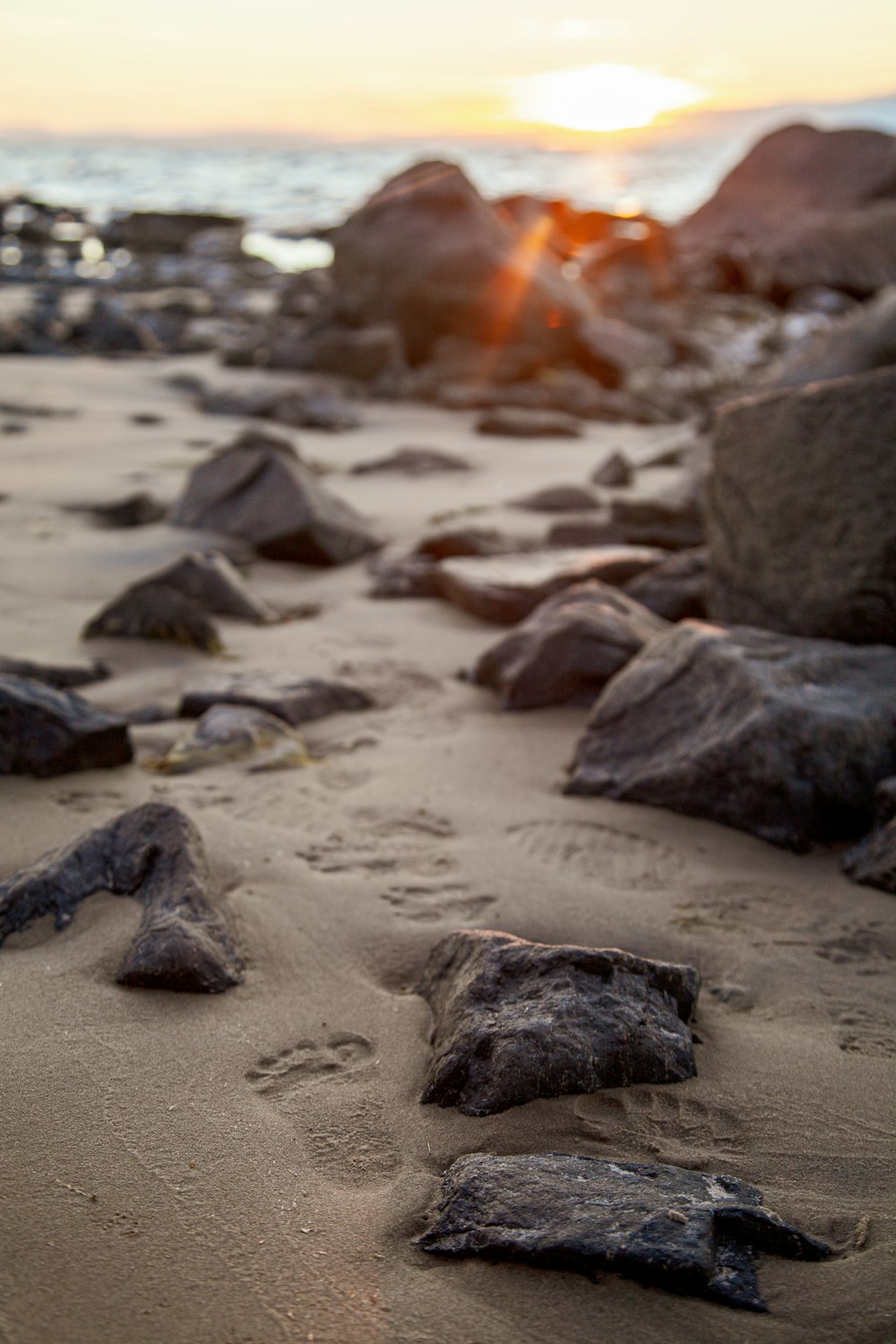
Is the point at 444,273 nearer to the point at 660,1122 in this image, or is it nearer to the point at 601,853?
the point at 601,853

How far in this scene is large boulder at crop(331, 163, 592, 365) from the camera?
1030 cm

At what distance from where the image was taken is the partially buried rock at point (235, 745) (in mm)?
3201

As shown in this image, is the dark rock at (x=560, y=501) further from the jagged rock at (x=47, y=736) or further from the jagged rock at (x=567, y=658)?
the jagged rock at (x=47, y=736)

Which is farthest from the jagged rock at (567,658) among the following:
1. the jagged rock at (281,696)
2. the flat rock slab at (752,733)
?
the jagged rock at (281,696)

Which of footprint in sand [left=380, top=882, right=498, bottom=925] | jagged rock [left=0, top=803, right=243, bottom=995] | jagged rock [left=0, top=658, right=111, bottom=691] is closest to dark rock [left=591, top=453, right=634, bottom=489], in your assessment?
jagged rock [left=0, top=658, right=111, bottom=691]

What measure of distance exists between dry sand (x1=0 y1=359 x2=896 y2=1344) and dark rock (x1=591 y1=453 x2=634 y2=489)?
11.6 ft

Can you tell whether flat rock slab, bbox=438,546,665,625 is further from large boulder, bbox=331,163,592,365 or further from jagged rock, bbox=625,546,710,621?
large boulder, bbox=331,163,592,365

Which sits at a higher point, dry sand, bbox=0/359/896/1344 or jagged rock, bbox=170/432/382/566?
jagged rock, bbox=170/432/382/566

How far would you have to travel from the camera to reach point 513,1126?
1.83 meters

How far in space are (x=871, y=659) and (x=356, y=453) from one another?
197 inches

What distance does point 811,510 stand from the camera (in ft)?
11.6

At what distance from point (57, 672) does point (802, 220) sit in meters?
20.4

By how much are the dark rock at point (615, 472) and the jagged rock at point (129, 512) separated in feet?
8.53

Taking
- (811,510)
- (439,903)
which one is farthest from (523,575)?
(439,903)
